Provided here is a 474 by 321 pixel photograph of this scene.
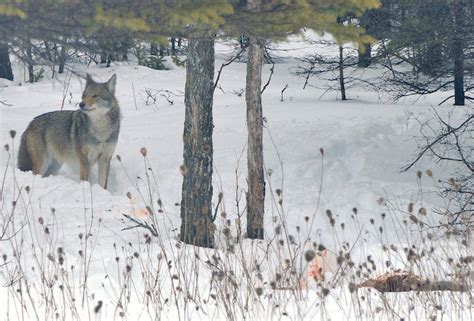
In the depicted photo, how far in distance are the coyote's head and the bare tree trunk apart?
3.04m

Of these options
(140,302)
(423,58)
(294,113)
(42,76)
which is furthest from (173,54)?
(140,302)

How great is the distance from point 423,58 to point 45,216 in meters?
5.65

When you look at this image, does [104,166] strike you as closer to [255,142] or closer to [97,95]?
[97,95]

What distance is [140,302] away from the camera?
688 centimetres

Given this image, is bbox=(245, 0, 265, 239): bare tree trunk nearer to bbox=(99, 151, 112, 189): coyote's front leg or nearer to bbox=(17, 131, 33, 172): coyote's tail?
bbox=(99, 151, 112, 189): coyote's front leg

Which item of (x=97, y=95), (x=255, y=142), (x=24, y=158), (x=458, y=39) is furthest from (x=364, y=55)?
(x=24, y=158)

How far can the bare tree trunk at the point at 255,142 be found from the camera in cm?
1012

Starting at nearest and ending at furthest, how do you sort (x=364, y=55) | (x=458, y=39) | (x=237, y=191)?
1. (x=364, y=55)
2. (x=237, y=191)
3. (x=458, y=39)

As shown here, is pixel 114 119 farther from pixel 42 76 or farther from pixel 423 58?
pixel 42 76

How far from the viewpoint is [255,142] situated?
1032cm

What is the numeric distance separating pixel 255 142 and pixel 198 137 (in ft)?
2.68

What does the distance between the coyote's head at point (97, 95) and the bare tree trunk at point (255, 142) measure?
9.98ft

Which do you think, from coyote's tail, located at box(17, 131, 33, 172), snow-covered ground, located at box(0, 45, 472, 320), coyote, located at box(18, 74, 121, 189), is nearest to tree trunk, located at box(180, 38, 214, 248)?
snow-covered ground, located at box(0, 45, 472, 320)

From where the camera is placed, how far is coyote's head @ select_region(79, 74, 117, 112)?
1261 centimetres
